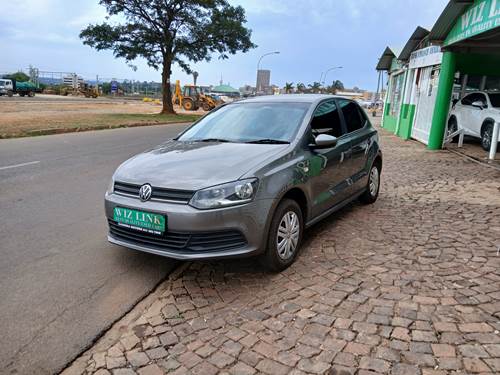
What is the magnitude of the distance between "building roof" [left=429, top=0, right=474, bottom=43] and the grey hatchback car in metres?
7.96

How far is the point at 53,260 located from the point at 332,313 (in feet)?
9.00

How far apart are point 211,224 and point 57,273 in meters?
1.62

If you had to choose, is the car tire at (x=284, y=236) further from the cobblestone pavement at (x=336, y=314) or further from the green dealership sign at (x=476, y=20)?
the green dealership sign at (x=476, y=20)

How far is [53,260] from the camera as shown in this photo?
4199 millimetres

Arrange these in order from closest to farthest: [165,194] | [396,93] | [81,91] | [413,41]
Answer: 1. [165,194]
2. [413,41]
3. [396,93]
4. [81,91]

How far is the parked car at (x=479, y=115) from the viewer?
12.5 m

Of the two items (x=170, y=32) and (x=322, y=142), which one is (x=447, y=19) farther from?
(x=170, y=32)

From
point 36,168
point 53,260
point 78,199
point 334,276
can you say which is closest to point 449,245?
point 334,276

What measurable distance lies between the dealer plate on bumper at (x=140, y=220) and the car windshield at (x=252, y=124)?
1.41 metres

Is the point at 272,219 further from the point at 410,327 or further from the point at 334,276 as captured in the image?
the point at 410,327

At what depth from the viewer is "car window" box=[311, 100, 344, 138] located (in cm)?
481

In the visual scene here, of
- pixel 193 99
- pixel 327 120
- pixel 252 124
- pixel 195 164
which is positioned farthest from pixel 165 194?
pixel 193 99

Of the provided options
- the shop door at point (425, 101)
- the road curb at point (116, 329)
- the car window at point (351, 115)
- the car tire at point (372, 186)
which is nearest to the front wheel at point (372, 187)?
the car tire at point (372, 186)

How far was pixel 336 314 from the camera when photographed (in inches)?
127
